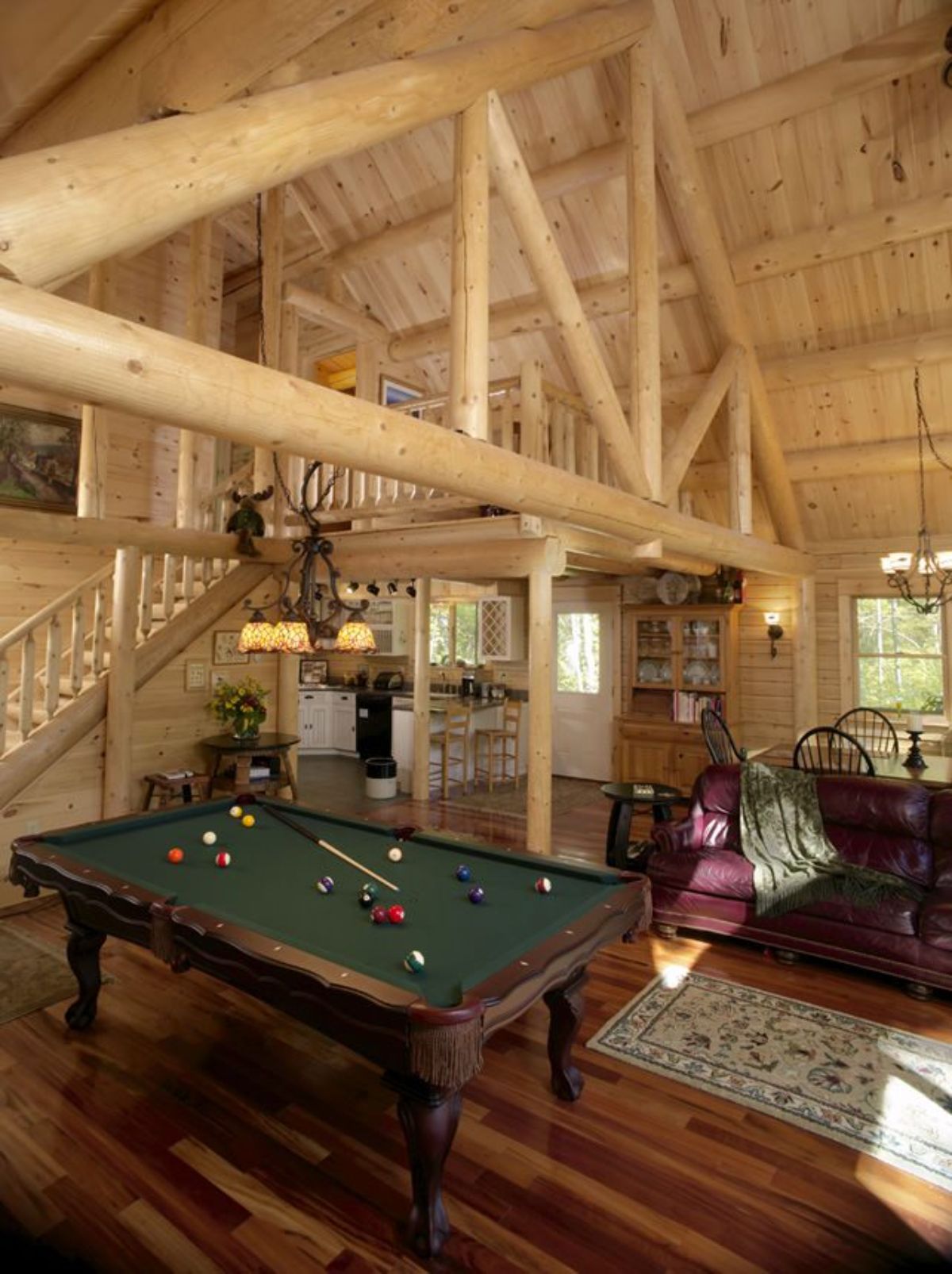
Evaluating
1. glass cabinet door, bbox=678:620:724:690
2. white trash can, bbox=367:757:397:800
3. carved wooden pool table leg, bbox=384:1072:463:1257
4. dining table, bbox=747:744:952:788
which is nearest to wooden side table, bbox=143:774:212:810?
white trash can, bbox=367:757:397:800

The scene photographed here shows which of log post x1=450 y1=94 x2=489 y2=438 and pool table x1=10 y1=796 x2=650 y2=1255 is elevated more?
log post x1=450 y1=94 x2=489 y2=438

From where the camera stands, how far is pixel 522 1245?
2176 mm

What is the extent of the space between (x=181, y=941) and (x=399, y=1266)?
3.77 ft

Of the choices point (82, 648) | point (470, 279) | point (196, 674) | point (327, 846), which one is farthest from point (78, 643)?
point (470, 279)

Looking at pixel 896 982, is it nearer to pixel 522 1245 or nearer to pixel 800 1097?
pixel 800 1097

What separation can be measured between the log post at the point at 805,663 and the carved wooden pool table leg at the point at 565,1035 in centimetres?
562

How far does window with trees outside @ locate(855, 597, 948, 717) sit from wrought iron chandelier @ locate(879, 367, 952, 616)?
0.78ft

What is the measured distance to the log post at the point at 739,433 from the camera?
19.8 ft

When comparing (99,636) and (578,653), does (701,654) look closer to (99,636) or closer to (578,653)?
(578,653)

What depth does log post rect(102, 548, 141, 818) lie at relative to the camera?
542 cm

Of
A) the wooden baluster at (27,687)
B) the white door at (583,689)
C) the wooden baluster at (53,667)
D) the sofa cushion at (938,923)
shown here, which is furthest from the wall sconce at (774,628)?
the wooden baluster at (27,687)

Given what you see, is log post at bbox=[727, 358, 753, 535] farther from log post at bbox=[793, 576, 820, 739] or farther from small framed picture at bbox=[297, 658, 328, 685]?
small framed picture at bbox=[297, 658, 328, 685]

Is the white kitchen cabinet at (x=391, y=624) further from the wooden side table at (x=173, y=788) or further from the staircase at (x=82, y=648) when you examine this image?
the wooden side table at (x=173, y=788)

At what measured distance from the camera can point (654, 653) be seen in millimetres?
8891
